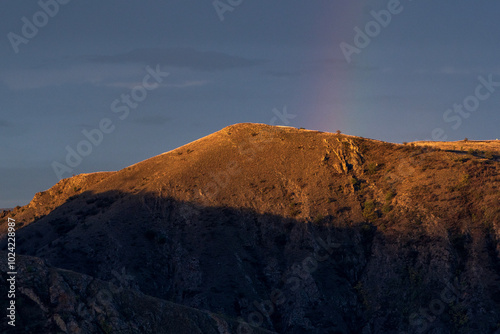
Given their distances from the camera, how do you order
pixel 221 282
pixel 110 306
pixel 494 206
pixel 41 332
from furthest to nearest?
pixel 494 206
pixel 221 282
pixel 110 306
pixel 41 332

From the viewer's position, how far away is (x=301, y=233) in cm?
8994

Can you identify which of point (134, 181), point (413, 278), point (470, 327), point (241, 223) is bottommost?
point (470, 327)

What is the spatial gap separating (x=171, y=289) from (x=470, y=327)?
37213mm

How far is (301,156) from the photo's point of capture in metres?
104

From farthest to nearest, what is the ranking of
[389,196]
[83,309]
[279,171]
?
[279,171]
[389,196]
[83,309]

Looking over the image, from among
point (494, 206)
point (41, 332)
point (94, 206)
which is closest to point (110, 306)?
point (41, 332)

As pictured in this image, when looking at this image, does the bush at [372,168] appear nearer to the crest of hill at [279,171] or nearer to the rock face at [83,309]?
the crest of hill at [279,171]

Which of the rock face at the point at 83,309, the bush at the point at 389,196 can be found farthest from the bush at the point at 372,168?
the rock face at the point at 83,309

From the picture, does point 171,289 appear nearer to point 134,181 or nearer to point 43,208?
point 134,181

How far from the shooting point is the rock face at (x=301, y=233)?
79.4 m

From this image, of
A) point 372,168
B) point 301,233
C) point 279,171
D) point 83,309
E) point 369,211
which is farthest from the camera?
point 279,171

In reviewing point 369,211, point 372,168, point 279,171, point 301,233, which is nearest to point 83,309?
point 301,233

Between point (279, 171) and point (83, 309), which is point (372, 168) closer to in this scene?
point (279, 171)

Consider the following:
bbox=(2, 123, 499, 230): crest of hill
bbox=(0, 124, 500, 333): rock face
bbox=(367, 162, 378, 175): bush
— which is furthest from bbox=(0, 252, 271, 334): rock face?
bbox=(367, 162, 378, 175): bush
